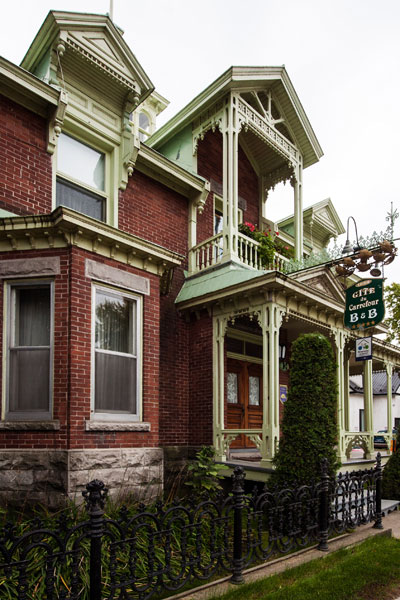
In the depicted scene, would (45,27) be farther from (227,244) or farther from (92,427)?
(92,427)

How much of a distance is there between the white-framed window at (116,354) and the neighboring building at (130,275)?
28 mm

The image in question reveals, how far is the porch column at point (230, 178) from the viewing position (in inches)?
440

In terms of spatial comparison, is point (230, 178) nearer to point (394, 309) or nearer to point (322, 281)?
point (322, 281)

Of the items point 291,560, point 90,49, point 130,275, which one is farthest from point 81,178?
point 291,560

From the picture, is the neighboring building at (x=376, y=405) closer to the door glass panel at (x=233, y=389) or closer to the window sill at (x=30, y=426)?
the door glass panel at (x=233, y=389)

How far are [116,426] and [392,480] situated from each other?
6.54 meters

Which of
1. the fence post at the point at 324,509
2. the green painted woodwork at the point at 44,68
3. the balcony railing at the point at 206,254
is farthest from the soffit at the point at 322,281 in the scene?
the green painted woodwork at the point at 44,68

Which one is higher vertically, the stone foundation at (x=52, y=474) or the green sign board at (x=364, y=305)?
the green sign board at (x=364, y=305)

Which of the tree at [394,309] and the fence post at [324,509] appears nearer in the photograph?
the fence post at [324,509]

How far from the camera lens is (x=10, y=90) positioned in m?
8.95

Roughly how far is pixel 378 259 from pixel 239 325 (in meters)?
3.65

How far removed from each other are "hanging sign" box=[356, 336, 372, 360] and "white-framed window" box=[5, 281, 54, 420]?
7794 mm

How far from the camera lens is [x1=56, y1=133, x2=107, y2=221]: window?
9867 mm

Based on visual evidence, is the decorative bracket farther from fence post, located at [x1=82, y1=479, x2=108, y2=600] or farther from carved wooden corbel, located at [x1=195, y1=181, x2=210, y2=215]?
fence post, located at [x1=82, y1=479, x2=108, y2=600]
